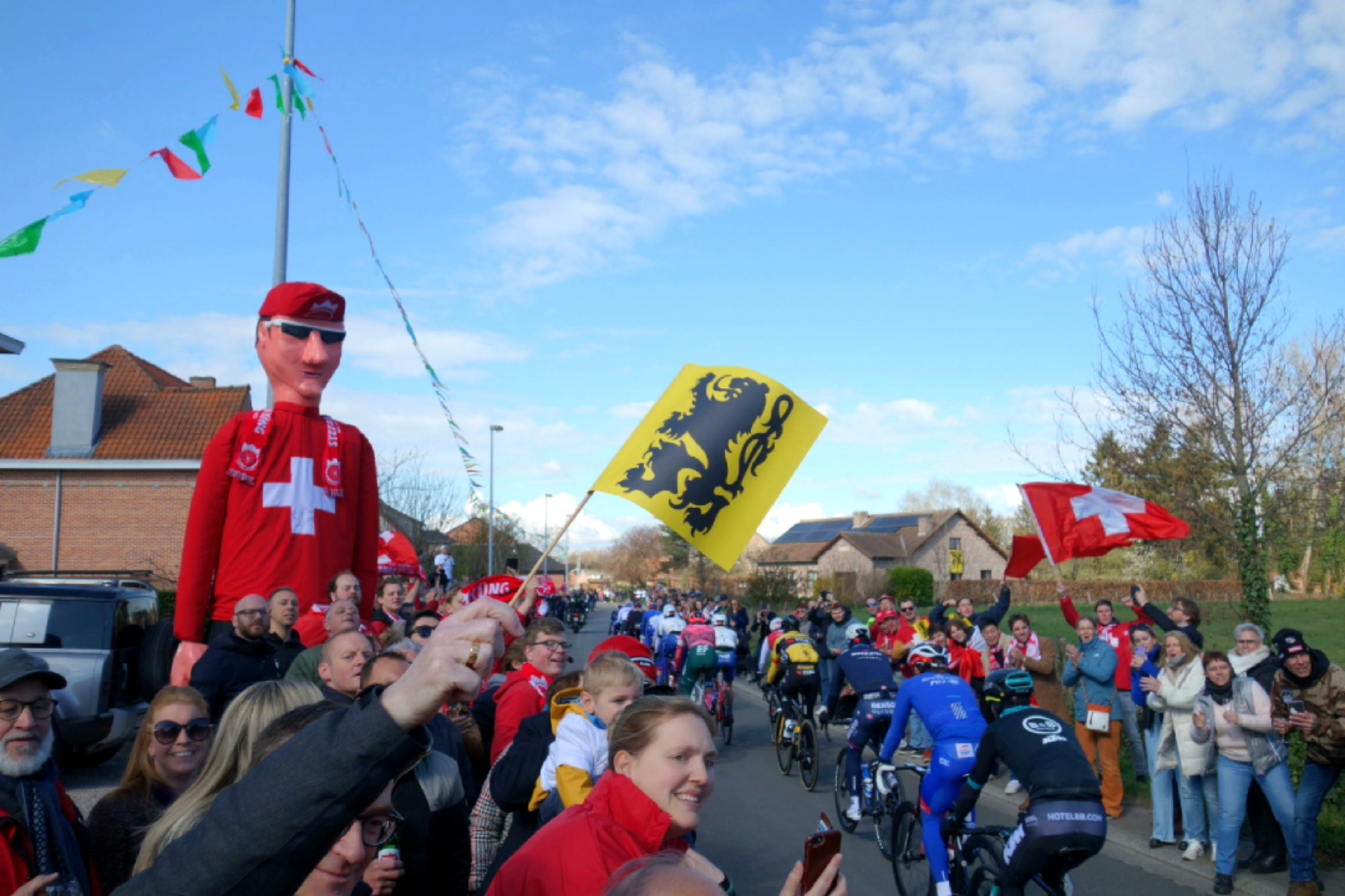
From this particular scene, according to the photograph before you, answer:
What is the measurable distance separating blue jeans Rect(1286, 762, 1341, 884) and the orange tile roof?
3094 cm

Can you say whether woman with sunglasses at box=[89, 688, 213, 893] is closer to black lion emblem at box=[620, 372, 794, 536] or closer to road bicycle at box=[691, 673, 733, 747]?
black lion emblem at box=[620, 372, 794, 536]

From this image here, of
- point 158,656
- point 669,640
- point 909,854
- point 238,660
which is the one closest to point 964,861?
point 909,854

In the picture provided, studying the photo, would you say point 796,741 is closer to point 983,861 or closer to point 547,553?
point 983,861

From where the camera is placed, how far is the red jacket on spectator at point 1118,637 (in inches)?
420

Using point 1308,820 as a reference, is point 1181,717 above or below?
above

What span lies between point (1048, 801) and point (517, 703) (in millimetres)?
2816

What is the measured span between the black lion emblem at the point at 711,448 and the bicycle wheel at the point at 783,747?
321 inches

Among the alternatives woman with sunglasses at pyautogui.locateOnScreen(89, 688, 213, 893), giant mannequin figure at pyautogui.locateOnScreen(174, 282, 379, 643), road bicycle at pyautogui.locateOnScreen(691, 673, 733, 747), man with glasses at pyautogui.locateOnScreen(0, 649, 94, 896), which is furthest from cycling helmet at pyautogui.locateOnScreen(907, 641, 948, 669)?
road bicycle at pyautogui.locateOnScreen(691, 673, 733, 747)

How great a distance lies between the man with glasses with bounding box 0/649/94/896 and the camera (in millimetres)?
2559

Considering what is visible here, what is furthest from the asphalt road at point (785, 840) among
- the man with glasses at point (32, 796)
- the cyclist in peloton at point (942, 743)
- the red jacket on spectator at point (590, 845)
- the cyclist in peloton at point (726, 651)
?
the man with glasses at point (32, 796)

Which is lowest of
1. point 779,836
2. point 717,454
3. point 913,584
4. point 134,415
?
point 779,836

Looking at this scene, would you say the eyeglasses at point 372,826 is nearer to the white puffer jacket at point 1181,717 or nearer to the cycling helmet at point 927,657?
the cycling helmet at point 927,657

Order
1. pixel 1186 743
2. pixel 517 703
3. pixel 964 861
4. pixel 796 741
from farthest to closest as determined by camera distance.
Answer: pixel 796 741 → pixel 1186 743 → pixel 964 861 → pixel 517 703

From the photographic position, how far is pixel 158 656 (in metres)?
9.40
